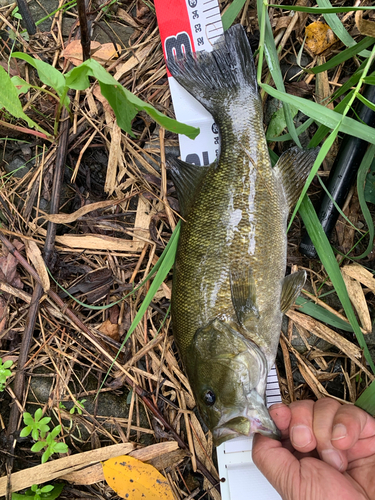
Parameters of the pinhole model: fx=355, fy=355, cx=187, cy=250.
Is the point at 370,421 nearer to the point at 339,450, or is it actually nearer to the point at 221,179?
the point at 339,450

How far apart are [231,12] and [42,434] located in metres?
3.51

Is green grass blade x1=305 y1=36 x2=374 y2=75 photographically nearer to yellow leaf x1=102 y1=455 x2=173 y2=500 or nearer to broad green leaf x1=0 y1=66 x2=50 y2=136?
broad green leaf x1=0 y1=66 x2=50 y2=136

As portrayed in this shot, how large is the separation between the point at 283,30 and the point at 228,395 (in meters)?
2.77

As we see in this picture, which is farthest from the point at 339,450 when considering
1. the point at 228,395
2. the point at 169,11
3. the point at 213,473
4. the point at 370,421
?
the point at 169,11

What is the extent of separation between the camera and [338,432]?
6.66 ft

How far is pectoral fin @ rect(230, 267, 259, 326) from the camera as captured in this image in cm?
229

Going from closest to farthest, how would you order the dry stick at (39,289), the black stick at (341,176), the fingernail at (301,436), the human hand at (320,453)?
1. the human hand at (320,453)
2. the fingernail at (301,436)
3. the black stick at (341,176)
4. the dry stick at (39,289)

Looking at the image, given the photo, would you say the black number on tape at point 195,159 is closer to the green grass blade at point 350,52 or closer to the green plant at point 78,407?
the green grass blade at point 350,52

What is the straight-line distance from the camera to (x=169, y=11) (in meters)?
2.81

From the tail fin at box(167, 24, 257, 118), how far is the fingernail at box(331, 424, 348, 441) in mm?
2192

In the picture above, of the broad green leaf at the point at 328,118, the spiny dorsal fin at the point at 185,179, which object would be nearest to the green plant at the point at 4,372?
the spiny dorsal fin at the point at 185,179

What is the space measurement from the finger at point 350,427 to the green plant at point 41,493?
2085mm

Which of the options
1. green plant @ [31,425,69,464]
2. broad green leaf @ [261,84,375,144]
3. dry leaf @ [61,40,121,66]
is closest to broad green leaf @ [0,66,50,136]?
dry leaf @ [61,40,121,66]

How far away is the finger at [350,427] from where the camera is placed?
79.4 inches
